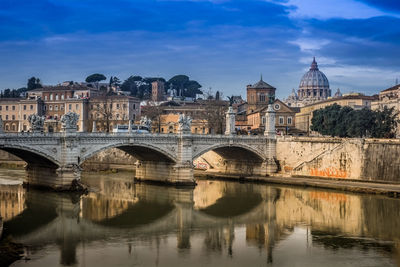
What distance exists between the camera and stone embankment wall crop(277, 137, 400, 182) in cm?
4512

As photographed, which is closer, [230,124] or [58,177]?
[58,177]

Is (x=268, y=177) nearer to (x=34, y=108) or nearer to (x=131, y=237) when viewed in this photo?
(x=131, y=237)

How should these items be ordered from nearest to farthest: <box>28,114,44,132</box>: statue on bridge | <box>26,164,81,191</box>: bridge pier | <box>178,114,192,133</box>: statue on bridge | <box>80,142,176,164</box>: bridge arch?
<box>26,164,81,191</box>: bridge pier → <box>80,142,176,164</box>: bridge arch → <box>28,114,44,132</box>: statue on bridge → <box>178,114,192,133</box>: statue on bridge

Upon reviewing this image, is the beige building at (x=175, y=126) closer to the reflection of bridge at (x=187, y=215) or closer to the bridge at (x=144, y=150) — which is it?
the bridge at (x=144, y=150)

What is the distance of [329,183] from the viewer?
144 ft

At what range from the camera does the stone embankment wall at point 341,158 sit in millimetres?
45125

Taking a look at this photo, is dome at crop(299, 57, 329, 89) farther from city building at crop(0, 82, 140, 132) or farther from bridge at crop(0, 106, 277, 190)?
bridge at crop(0, 106, 277, 190)

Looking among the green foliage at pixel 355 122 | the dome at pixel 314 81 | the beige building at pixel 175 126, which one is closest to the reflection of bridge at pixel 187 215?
the green foliage at pixel 355 122

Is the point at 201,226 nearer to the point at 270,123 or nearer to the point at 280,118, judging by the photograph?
the point at 270,123

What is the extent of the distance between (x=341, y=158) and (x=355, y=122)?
61.2ft

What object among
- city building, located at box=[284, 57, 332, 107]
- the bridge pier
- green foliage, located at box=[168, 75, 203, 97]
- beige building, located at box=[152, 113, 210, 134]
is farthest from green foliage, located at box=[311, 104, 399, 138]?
city building, located at box=[284, 57, 332, 107]

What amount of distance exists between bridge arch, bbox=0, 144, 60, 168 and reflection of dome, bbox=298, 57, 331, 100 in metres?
131

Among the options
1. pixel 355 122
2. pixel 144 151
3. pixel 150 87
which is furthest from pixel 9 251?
pixel 150 87

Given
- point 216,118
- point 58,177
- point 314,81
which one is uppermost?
point 314,81
